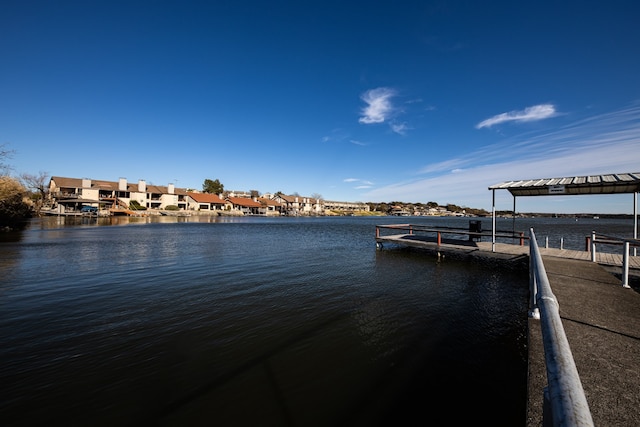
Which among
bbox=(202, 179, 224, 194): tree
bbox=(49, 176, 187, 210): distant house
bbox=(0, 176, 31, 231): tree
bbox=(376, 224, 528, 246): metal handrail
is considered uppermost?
bbox=(202, 179, 224, 194): tree

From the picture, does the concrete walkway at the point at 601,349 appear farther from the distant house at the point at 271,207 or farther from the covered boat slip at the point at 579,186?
the distant house at the point at 271,207

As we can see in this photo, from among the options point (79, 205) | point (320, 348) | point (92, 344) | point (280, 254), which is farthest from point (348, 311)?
point (79, 205)

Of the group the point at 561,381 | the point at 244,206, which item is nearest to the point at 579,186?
the point at 561,381

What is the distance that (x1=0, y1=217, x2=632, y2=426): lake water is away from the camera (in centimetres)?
441

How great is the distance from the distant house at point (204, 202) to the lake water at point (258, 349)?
3264 inches

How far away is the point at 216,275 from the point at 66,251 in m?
12.7

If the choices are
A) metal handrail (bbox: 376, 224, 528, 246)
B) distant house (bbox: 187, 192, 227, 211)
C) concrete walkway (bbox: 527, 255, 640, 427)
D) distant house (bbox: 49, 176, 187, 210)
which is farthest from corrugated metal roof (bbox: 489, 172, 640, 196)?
distant house (bbox: 187, 192, 227, 211)

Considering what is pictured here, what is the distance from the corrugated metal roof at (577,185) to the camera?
1082 centimetres

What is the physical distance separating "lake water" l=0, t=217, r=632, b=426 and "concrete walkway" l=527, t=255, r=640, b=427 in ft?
4.78

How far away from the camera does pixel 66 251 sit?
58.2 feet

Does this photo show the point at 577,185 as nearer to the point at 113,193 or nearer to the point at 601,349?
the point at 601,349

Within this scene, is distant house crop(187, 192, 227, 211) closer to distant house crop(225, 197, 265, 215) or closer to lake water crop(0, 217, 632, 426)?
distant house crop(225, 197, 265, 215)

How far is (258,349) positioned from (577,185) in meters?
14.4

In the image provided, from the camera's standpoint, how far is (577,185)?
1197 centimetres
